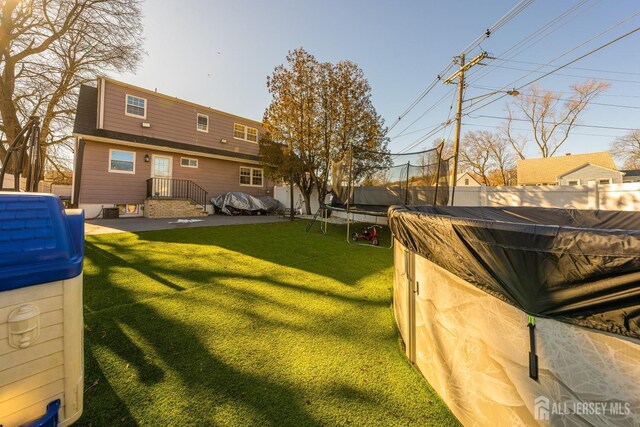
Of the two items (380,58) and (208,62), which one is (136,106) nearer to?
(208,62)

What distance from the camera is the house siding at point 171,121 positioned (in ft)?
35.7

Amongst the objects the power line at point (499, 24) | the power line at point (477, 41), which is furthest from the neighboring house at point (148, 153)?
the power line at point (499, 24)

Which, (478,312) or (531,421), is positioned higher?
(478,312)

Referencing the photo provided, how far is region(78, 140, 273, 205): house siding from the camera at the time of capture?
9969 mm

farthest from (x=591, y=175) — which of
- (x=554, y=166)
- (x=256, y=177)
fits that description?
(x=256, y=177)

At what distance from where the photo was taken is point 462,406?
56.7 inches

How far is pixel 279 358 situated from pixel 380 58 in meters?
13.2

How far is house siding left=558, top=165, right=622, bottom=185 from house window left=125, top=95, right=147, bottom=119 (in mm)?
34467

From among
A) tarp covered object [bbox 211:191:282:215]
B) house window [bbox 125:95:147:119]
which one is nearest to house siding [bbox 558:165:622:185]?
tarp covered object [bbox 211:191:282:215]

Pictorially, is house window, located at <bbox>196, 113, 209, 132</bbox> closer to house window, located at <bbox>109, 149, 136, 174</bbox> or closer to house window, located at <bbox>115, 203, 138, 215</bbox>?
house window, located at <bbox>109, 149, 136, 174</bbox>

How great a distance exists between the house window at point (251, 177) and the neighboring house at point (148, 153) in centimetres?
34

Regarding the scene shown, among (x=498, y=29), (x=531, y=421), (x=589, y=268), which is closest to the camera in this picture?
(x=589, y=268)

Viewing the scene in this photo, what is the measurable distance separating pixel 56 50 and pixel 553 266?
59.4 feet

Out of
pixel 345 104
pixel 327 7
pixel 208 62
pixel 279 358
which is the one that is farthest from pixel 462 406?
pixel 208 62
